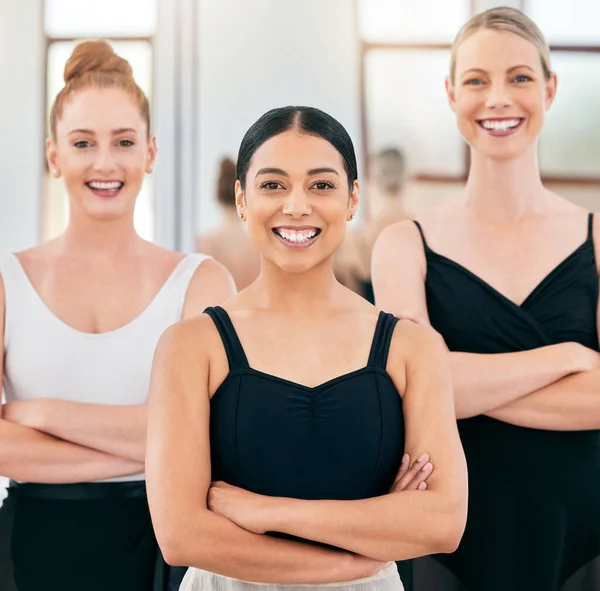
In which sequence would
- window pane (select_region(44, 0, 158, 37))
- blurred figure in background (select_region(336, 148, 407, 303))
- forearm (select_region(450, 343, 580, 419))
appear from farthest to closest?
window pane (select_region(44, 0, 158, 37)), blurred figure in background (select_region(336, 148, 407, 303)), forearm (select_region(450, 343, 580, 419))

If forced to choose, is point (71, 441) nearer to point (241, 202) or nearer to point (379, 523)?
point (241, 202)

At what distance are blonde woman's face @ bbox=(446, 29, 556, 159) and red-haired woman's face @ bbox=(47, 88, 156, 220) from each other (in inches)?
34.4

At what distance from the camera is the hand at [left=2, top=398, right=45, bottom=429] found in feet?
7.53

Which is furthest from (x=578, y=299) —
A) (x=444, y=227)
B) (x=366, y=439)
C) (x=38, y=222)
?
(x=38, y=222)

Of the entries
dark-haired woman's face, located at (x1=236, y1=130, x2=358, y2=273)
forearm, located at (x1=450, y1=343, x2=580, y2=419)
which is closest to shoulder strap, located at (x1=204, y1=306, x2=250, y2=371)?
dark-haired woman's face, located at (x1=236, y1=130, x2=358, y2=273)

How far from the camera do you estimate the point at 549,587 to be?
2.33 m

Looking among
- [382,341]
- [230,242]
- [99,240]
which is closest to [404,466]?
[382,341]

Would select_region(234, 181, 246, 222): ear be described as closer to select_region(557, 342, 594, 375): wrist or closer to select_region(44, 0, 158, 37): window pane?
select_region(557, 342, 594, 375): wrist

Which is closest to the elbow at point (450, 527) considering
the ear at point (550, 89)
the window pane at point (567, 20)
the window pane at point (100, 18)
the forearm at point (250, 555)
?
the forearm at point (250, 555)

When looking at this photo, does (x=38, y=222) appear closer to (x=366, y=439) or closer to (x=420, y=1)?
(x=420, y=1)

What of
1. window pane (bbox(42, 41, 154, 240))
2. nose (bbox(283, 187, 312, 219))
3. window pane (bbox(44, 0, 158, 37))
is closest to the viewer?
nose (bbox(283, 187, 312, 219))

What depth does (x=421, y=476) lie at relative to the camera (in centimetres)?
170

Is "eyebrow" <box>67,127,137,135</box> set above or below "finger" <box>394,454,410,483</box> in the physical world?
above

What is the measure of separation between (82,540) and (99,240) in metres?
0.78
